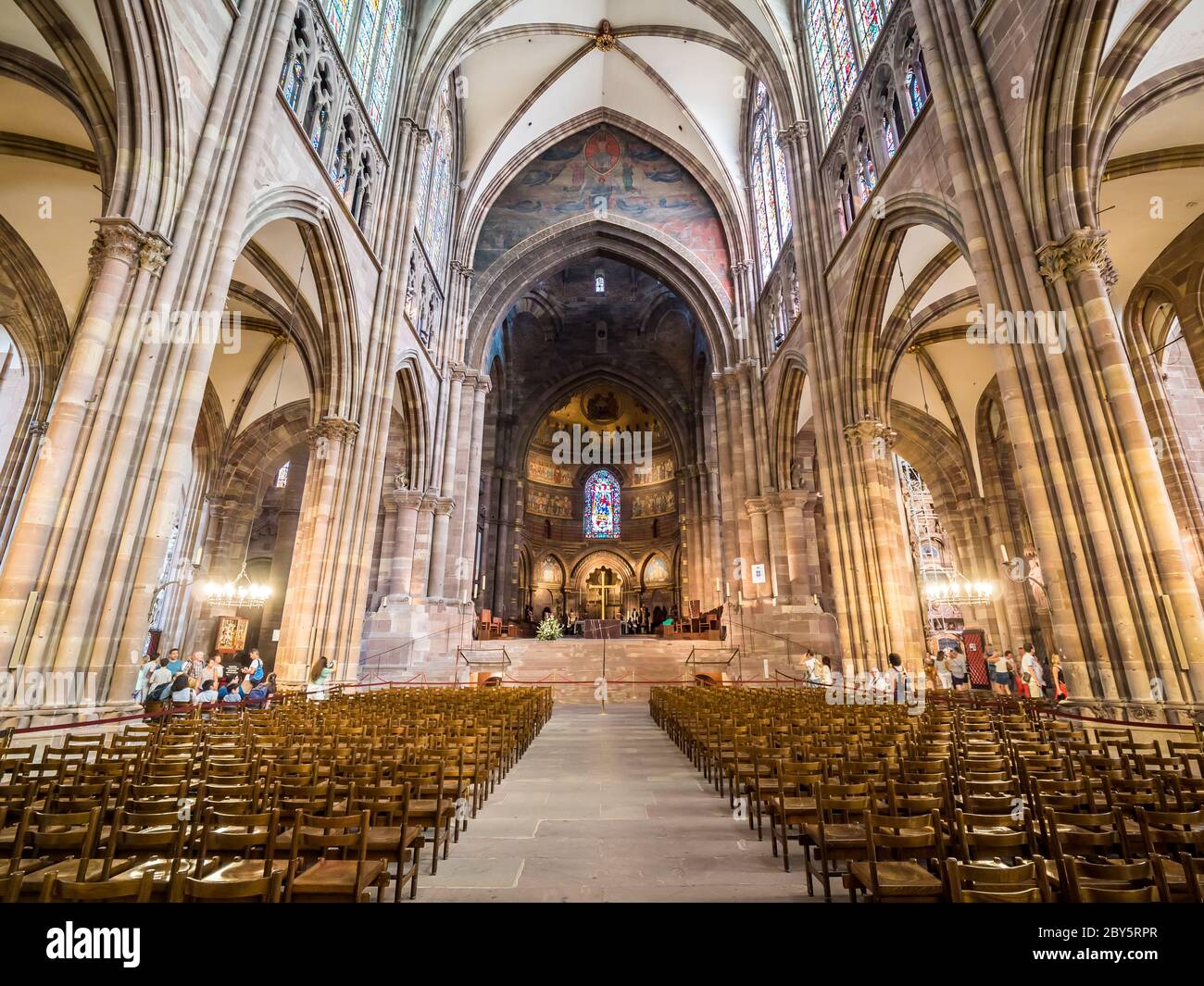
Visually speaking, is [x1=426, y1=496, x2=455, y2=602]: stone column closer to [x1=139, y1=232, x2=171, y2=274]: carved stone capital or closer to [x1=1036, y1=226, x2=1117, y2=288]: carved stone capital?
[x1=139, y1=232, x2=171, y2=274]: carved stone capital

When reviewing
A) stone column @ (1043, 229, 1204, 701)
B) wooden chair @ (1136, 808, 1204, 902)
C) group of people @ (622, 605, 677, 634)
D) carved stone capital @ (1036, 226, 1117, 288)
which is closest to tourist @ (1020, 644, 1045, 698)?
stone column @ (1043, 229, 1204, 701)

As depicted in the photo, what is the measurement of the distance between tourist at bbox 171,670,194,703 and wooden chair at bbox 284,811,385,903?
9.21 metres

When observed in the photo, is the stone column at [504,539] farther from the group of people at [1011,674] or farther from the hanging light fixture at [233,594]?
the group of people at [1011,674]

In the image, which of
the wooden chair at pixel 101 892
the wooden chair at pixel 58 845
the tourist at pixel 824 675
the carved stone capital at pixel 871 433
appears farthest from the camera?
the carved stone capital at pixel 871 433

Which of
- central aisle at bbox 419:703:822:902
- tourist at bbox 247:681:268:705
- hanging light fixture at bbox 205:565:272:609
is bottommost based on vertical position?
central aisle at bbox 419:703:822:902

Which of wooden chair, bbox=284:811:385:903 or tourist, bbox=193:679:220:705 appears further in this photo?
tourist, bbox=193:679:220:705

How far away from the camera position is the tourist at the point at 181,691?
10.1 m

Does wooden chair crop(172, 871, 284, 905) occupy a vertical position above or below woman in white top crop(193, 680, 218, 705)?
Result: below

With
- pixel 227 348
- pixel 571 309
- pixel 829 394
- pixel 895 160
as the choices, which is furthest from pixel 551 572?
pixel 895 160

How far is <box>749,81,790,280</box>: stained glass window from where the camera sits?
1842 cm

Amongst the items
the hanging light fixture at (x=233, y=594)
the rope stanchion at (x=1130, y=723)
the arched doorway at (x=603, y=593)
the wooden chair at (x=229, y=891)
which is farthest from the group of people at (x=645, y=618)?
the wooden chair at (x=229, y=891)

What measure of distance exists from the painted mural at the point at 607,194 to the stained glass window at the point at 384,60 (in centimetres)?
822
